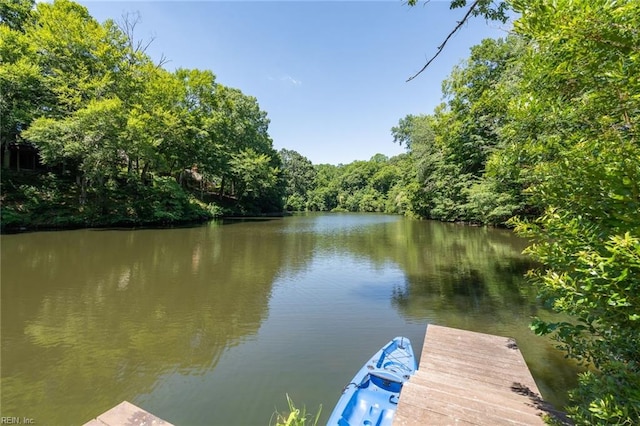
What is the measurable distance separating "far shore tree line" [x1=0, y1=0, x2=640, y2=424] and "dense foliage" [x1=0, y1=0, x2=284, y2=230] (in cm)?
10

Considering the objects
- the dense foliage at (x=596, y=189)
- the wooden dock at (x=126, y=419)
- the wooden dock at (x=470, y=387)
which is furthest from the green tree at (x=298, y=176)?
the dense foliage at (x=596, y=189)

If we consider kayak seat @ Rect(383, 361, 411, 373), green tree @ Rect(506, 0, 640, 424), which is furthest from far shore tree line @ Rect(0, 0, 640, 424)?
kayak seat @ Rect(383, 361, 411, 373)

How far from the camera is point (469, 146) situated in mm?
13953

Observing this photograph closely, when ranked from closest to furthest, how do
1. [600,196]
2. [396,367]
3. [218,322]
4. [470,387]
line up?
[600,196], [470,387], [396,367], [218,322]

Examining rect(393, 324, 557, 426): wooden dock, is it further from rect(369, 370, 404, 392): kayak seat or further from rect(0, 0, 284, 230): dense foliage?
rect(0, 0, 284, 230): dense foliage

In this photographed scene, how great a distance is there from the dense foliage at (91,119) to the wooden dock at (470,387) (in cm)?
1991

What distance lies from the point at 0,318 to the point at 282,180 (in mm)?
39140

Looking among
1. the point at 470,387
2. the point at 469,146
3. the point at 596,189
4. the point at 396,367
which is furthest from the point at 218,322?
the point at 469,146

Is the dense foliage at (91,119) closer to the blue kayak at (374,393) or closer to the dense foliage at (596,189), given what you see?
the blue kayak at (374,393)

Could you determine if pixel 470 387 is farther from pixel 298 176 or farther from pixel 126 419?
pixel 298 176

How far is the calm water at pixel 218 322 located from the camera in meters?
3.85

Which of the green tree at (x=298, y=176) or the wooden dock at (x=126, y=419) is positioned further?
the green tree at (x=298, y=176)

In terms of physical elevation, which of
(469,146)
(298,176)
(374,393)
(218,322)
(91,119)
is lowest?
(218,322)

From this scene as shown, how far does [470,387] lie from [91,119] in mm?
20863
